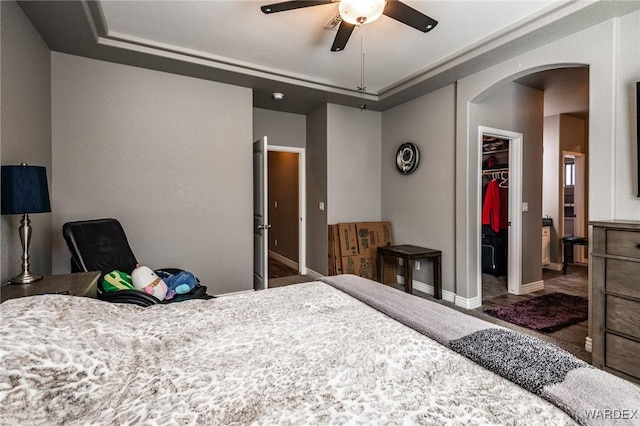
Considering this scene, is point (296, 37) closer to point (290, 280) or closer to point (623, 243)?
point (623, 243)

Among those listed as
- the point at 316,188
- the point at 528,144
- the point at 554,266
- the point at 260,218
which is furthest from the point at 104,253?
the point at 554,266

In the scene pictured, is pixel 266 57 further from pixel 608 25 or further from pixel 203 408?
pixel 203 408

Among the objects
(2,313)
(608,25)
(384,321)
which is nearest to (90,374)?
(2,313)

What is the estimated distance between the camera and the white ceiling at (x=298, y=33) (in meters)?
2.36

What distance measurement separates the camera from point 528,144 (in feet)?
13.3

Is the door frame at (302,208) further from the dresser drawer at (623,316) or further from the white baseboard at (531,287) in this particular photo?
the dresser drawer at (623,316)

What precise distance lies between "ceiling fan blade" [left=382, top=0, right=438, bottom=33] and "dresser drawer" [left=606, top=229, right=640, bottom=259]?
184cm

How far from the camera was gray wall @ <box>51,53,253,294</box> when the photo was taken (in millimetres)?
2947

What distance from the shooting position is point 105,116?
3.06m

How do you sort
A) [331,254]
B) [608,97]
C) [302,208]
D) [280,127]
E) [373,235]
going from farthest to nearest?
[302,208] → [280,127] → [373,235] → [331,254] → [608,97]

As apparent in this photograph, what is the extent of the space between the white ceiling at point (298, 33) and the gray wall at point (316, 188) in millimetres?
1126

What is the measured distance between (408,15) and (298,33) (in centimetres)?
106

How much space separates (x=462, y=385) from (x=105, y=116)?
3.64 m

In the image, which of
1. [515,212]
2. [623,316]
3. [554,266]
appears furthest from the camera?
[554,266]
